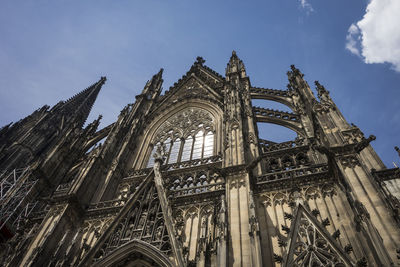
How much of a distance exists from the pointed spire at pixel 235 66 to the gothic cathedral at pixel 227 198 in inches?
43.3

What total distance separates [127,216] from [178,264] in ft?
10.2

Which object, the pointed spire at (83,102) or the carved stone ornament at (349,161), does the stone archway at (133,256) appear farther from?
the pointed spire at (83,102)

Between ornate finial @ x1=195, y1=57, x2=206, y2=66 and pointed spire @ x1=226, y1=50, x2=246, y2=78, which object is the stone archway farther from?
ornate finial @ x1=195, y1=57, x2=206, y2=66

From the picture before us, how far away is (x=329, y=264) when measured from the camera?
6.94 metres

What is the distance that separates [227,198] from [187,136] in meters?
7.64

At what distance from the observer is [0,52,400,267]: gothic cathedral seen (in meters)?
7.52

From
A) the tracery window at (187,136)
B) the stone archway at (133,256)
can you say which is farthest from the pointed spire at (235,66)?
the stone archway at (133,256)

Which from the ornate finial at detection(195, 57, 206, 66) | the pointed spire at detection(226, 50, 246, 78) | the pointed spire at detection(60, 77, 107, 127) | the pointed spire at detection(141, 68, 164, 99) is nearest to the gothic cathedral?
the pointed spire at detection(226, 50, 246, 78)

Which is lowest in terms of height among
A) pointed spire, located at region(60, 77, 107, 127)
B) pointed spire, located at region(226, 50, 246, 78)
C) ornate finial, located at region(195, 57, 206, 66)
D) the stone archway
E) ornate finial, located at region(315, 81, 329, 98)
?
the stone archway

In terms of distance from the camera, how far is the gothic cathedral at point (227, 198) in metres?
7.52

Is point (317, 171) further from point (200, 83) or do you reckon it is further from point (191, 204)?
point (200, 83)

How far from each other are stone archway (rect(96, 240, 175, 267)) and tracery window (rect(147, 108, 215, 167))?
Result: 5429mm

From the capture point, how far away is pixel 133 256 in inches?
366

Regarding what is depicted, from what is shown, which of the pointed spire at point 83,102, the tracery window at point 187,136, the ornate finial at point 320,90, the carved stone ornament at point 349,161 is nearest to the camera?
the carved stone ornament at point 349,161
